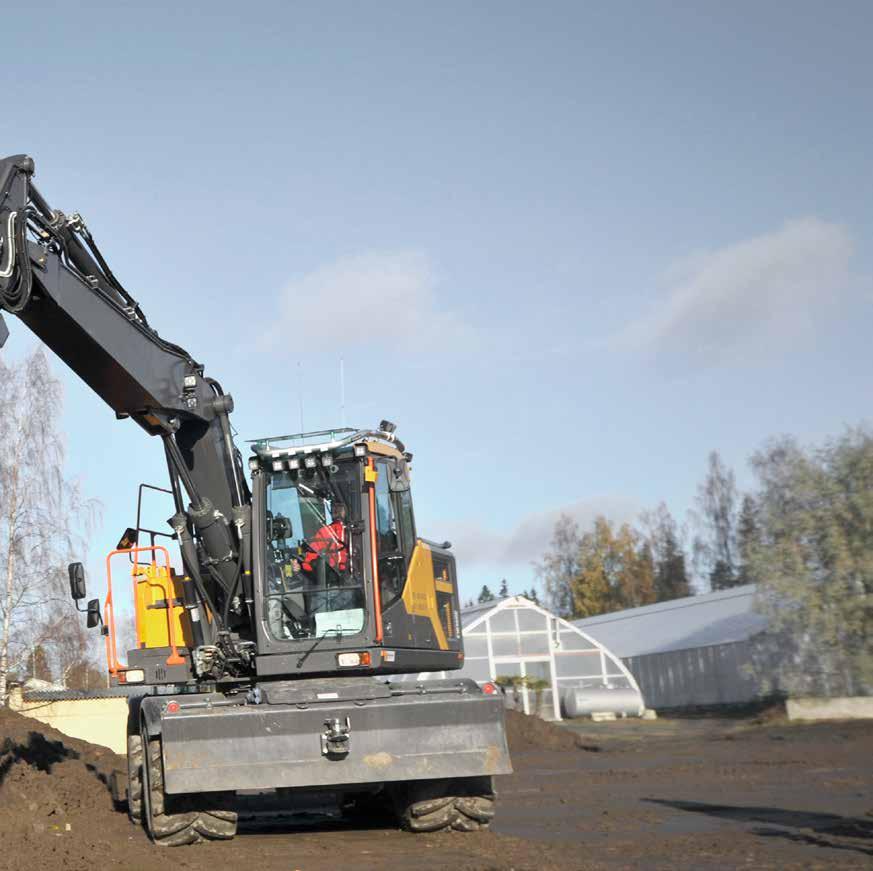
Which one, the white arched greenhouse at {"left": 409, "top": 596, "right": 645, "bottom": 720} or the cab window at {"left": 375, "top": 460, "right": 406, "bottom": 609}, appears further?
the white arched greenhouse at {"left": 409, "top": 596, "right": 645, "bottom": 720}

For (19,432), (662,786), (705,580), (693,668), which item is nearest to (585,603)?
(705,580)

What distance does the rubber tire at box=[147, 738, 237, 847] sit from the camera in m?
10.9

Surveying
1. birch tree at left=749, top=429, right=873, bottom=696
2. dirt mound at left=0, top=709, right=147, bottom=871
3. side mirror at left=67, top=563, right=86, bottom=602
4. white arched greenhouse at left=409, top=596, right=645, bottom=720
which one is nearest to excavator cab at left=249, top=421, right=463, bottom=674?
side mirror at left=67, top=563, right=86, bottom=602

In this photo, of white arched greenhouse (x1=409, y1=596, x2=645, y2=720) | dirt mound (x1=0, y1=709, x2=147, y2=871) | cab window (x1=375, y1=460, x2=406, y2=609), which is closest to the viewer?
dirt mound (x1=0, y1=709, x2=147, y2=871)

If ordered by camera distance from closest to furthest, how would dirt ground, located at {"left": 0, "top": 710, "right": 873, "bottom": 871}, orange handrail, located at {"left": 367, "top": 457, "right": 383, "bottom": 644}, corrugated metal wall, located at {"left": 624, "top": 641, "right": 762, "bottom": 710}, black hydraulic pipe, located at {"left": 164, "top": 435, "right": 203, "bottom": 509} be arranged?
1. dirt ground, located at {"left": 0, "top": 710, "right": 873, "bottom": 871}
2. orange handrail, located at {"left": 367, "top": 457, "right": 383, "bottom": 644}
3. black hydraulic pipe, located at {"left": 164, "top": 435, "right": 203, "bottom": 509}
4. corrugated metal wall, located at {"left": 624, "top": 641, "right": 762, "bottom": 710}

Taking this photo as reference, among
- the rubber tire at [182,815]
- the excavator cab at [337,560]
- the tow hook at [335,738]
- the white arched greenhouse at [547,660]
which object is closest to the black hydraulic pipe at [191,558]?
the excavator cab at [337,560]

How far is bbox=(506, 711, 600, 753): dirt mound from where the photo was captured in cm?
2712

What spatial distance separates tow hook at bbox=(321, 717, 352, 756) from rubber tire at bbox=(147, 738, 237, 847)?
1365 mm

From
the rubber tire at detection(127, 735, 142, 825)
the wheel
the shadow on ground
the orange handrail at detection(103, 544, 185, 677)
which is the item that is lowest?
the shadow on ground

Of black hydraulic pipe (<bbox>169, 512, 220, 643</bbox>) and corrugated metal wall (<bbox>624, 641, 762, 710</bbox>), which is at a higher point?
black hydraulic pipe (<bbox>169, 512, 220, 643</bbox>)

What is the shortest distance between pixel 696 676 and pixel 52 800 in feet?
101

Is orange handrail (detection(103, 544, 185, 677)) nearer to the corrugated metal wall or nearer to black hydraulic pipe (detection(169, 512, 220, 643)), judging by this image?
black hydraulic pipe (detection(169, 512, 220, 643))

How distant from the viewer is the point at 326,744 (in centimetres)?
1050

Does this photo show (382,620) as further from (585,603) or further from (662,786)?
(585,603)
